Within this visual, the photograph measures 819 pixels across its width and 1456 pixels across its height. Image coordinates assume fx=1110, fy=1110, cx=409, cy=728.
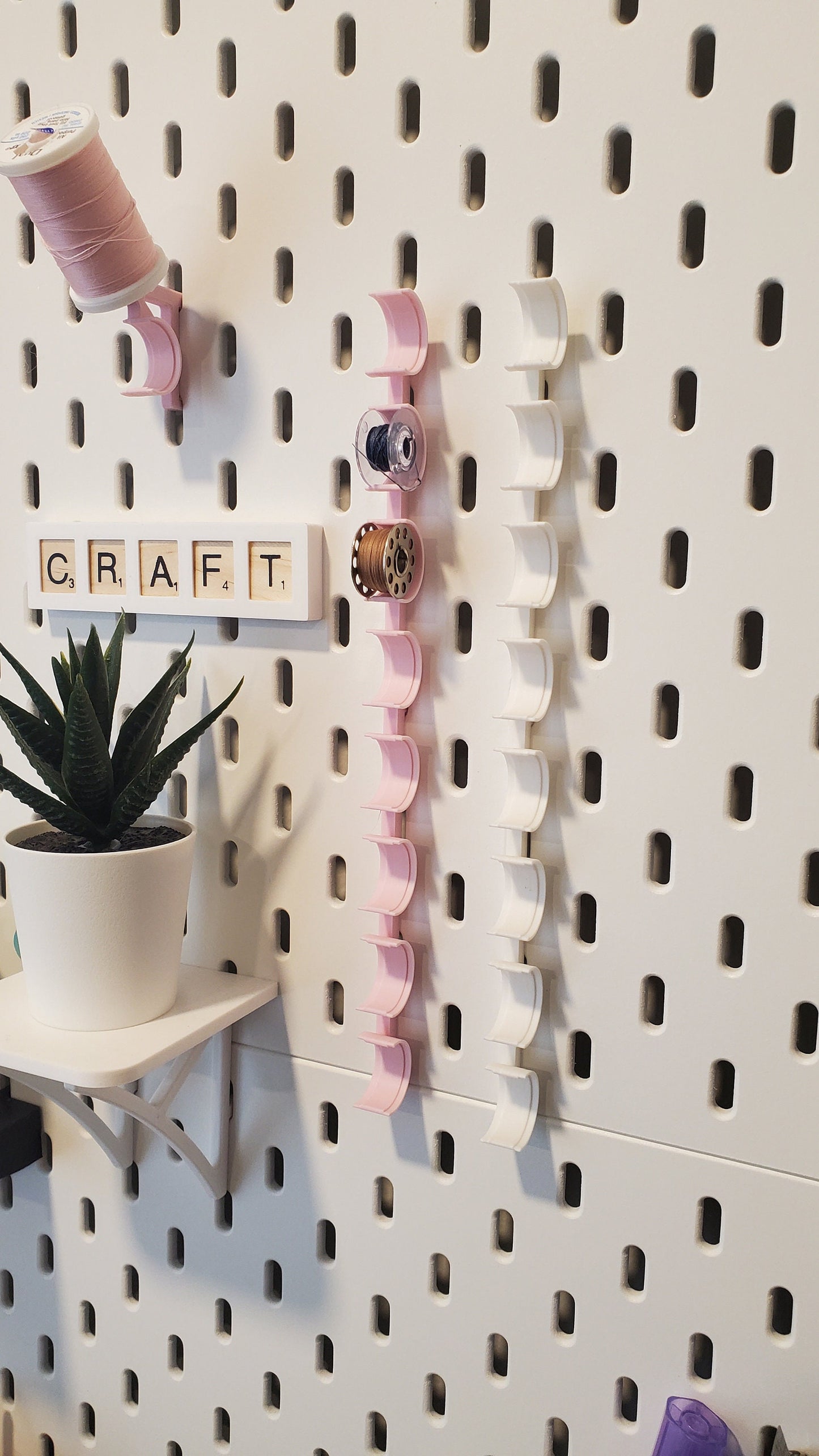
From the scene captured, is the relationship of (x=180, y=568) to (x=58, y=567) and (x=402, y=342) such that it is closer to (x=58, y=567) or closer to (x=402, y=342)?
(x=58, y=567)

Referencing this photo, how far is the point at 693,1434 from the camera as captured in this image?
73cm

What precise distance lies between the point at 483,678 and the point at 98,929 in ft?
1.09

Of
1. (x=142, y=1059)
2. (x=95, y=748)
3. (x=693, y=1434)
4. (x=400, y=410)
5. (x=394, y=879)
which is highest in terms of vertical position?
(x=400, y=410)

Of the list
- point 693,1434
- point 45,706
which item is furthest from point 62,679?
point 693,1434

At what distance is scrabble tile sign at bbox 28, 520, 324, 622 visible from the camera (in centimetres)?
86

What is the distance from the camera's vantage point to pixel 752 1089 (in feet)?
2.42

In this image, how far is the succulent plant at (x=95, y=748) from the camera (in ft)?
2.67

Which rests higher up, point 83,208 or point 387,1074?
point 83,208

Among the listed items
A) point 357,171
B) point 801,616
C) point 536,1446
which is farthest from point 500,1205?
point 357,171

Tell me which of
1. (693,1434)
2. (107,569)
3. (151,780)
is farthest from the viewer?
(107,569)

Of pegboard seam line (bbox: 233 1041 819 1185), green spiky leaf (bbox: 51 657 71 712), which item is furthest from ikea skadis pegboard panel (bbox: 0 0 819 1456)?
green spiky leaf (bbox: 51 657 71 712)

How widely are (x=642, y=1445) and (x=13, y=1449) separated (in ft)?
2.20

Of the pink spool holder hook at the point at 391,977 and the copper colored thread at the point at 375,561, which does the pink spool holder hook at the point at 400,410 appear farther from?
the pink spool holder hook at the point at 391,977

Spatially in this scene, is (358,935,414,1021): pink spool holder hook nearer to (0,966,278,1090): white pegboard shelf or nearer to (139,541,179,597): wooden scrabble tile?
(0,966,278,1090): white pegboard shelf
